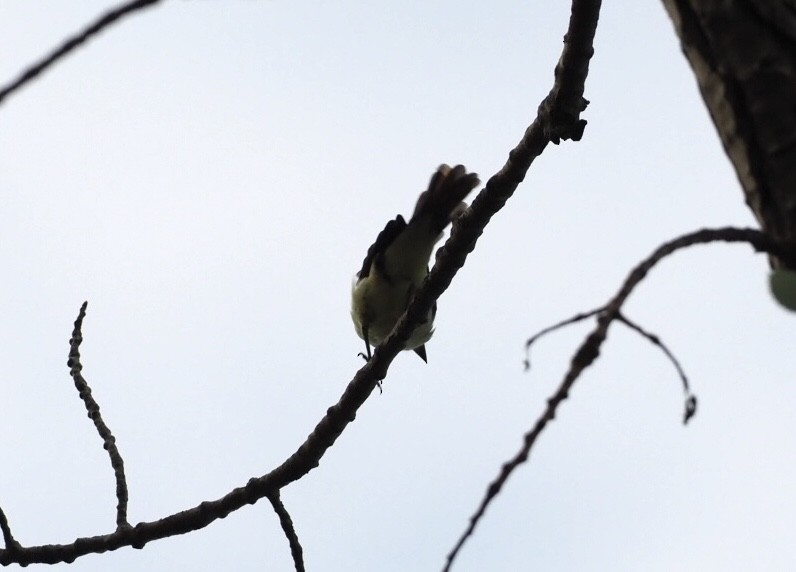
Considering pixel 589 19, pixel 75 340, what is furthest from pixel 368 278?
pixel 589 19

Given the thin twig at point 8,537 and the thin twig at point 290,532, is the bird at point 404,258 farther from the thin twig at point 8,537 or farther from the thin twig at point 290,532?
the thin twig at point 8,537

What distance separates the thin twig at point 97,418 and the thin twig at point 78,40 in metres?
3.54

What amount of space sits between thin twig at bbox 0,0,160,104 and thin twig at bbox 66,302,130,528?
3.54m

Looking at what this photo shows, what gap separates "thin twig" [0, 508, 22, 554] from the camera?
13.6 feet

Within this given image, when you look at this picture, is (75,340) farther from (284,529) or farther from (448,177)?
(448,177)

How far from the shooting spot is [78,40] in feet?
4.16

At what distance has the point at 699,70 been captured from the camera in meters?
1.31

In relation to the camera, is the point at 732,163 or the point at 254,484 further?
the point at 254,484

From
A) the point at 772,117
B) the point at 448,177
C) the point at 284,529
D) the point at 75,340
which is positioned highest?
the point at 448,177

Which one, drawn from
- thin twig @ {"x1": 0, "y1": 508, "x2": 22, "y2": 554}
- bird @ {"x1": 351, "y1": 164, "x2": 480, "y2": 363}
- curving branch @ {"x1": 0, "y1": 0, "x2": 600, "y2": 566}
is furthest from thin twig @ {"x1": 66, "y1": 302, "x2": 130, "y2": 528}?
bird @ {"x1": 351, "y1": 164, "x2": 480, "y2": 363}

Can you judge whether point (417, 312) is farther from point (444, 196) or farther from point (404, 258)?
point (404, 258)

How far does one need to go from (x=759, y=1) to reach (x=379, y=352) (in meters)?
3.88

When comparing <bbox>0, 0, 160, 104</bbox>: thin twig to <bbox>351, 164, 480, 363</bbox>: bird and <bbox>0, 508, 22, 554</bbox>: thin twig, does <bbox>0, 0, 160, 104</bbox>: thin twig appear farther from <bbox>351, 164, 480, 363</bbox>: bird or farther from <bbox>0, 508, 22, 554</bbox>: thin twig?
<bbox>351, 164, 480, 363</bbox>: bird

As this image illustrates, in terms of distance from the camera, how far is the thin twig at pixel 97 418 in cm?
448
